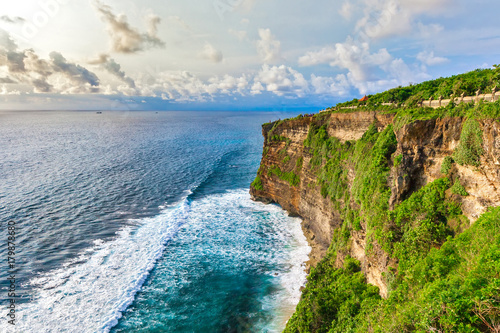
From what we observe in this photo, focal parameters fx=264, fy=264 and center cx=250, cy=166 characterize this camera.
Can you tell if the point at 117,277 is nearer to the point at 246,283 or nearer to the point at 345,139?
the point at 246,283

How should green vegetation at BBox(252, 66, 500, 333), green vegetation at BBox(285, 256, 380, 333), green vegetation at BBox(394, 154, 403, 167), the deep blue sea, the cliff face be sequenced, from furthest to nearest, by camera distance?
the deep blue sea
green vegetation at BBox(394, 154, 403, 167)
green vegetation at BBox(285, 256, 380, 333)
the cliff face
green vegetation at BBox(252, 66, 500, 333)

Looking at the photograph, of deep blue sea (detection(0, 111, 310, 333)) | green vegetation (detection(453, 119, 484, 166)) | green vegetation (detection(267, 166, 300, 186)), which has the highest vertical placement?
green vegetation (detection(453, 119, 484, 166))

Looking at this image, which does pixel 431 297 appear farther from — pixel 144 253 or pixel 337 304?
pixel 144 253

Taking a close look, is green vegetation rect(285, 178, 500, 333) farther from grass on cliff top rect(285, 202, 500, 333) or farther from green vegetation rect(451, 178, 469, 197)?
green vegetation rect(451, 178, 469, 197)

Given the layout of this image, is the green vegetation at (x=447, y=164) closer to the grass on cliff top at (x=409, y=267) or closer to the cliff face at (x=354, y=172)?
the grass on cliff top at (x=409, y=267)

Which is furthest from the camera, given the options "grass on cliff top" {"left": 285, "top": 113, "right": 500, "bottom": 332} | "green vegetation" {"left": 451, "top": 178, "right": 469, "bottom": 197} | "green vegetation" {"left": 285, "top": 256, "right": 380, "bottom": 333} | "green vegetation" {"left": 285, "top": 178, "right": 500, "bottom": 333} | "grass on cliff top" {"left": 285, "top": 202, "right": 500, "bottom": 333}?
"green vegetation" {"left": 285, "top": 256, "right": 380, "bottom": 333}

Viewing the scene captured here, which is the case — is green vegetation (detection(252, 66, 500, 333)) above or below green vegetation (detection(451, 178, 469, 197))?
below

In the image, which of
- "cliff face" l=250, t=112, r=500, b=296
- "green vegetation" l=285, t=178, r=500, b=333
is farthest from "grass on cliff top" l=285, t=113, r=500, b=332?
"cliff face" l=250, t=112, r=500, b=296

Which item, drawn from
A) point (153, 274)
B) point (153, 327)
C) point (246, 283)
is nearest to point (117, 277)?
point (153, 274)
